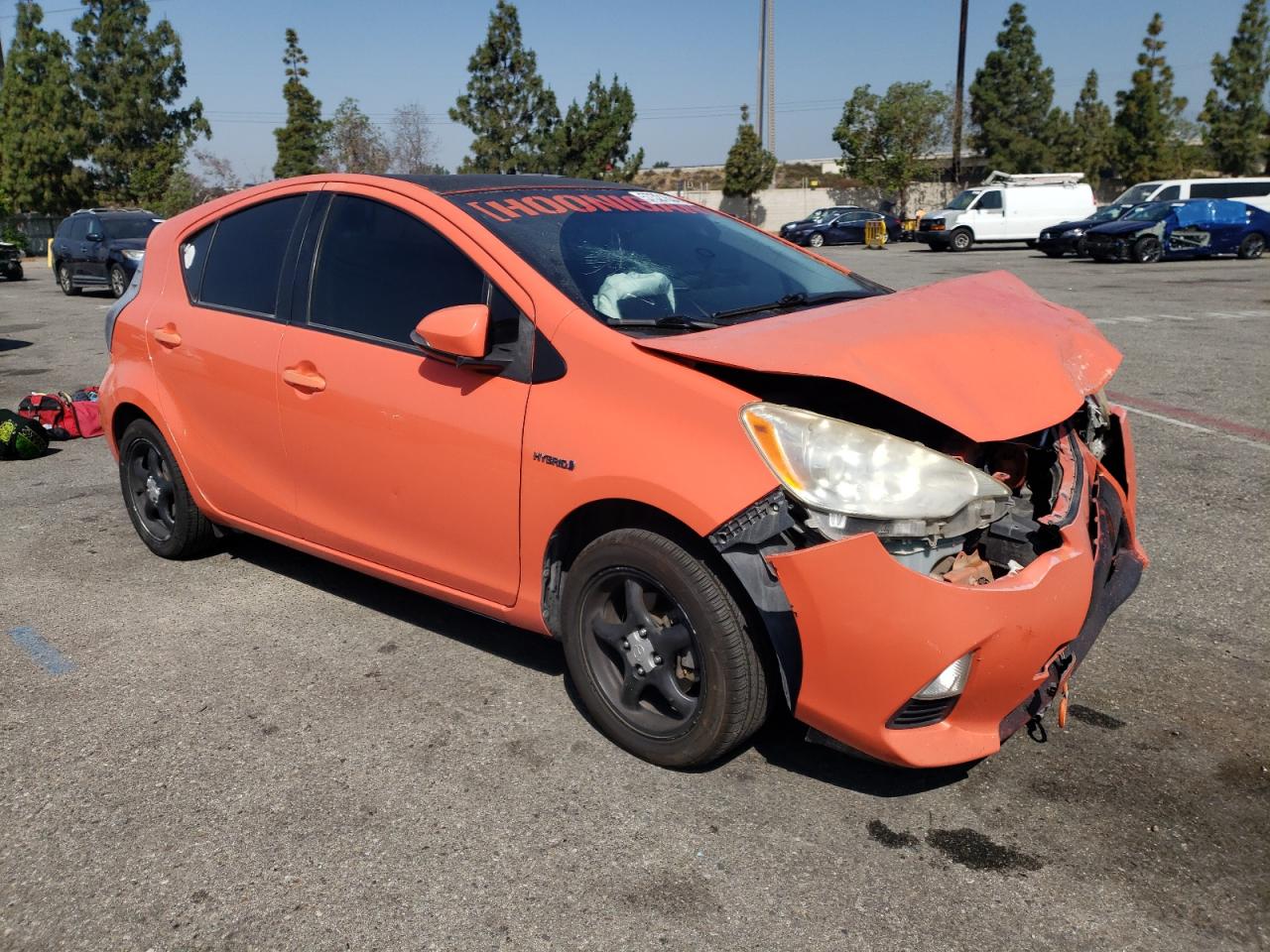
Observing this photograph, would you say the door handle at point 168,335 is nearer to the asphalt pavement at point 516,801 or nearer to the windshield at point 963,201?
the asphalt pavement at point 516,801

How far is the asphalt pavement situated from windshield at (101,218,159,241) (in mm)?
17510

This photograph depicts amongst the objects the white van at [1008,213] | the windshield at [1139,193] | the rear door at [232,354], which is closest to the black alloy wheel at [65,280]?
the rear door at [232,354]

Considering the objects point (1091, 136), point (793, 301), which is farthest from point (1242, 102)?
point (793, 301)

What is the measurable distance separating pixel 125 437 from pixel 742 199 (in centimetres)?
5259

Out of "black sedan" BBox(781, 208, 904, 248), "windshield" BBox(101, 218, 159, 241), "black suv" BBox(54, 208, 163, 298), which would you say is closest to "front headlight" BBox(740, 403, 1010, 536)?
"black suv" BBox(54, 208, 163, 298)

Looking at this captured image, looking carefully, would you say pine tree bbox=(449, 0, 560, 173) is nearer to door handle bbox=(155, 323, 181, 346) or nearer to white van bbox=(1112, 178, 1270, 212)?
white van bbox=(1112, 178, 1270, 212)

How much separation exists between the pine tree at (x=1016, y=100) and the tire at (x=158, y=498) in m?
61.4

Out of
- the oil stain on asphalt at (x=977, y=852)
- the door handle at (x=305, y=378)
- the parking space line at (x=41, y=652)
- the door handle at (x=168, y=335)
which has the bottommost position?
the oil stain on asphalt at (x=977, y=852)

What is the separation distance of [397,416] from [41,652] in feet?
5.77

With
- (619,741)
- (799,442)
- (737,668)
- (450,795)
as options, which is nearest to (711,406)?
(799,442)

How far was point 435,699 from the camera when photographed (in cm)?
359

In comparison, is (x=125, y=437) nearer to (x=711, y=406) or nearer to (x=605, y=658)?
(x=605, y=658)

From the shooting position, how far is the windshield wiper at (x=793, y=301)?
137 inches

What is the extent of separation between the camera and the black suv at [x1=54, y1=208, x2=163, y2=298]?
19516mm
